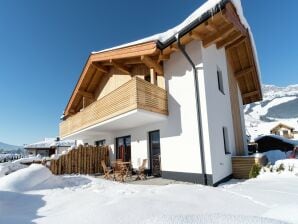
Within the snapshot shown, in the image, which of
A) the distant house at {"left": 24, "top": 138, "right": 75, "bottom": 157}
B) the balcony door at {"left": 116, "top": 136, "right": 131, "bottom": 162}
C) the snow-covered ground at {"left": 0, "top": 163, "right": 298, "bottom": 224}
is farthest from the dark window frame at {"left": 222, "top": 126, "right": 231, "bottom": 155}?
the distant house at {"left": 24, "top": 138, "right": 75, "bottom": 157}

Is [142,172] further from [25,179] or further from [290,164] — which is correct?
[290,164]

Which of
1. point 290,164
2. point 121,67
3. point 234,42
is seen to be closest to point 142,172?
point 121,67

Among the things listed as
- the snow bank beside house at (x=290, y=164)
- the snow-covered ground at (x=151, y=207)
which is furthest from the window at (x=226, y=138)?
the snow-covered ground at (x=151, y=207)

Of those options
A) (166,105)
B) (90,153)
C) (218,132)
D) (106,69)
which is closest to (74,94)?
(106,69)

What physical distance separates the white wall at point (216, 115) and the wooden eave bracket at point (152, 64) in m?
2.29

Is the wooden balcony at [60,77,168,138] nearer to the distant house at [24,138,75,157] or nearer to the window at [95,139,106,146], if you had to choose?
the window at [95,139,106,146]

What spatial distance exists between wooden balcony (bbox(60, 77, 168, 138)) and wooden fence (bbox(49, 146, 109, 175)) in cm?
190

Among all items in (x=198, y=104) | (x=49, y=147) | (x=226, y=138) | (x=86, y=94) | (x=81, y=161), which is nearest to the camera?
(x=198, y=104)

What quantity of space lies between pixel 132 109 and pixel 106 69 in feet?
21.9

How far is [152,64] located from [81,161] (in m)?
7.23

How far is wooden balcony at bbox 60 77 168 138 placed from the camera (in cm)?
857

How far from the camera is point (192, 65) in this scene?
898 cm

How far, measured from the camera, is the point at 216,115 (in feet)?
31.4

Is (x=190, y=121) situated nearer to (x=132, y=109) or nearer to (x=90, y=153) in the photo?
Answer: (x=132, y=109)
